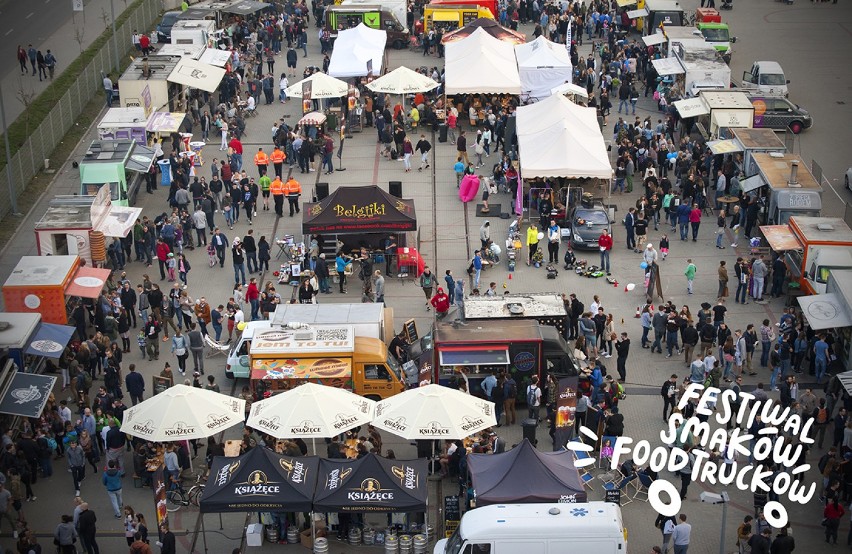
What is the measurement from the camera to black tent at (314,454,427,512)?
25.8m

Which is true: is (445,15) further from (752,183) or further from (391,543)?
(391,543)

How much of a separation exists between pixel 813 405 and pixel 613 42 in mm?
32902

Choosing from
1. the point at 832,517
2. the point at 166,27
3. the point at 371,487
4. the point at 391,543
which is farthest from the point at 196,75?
the point at 832,517

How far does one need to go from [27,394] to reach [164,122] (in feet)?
63.3

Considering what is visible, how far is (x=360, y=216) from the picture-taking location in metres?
38.5

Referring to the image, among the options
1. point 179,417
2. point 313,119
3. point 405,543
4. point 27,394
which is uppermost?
point 179,417

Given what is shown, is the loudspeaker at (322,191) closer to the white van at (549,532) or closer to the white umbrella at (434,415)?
the white umbrella at (434,415)

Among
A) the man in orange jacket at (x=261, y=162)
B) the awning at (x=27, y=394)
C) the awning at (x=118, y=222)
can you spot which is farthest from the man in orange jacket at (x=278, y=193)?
the awning at (x=27, y=394)

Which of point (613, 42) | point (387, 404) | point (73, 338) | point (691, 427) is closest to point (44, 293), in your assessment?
point (73, 338)

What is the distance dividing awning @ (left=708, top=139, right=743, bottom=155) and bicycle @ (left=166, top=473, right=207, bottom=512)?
893 inches

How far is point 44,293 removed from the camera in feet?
111

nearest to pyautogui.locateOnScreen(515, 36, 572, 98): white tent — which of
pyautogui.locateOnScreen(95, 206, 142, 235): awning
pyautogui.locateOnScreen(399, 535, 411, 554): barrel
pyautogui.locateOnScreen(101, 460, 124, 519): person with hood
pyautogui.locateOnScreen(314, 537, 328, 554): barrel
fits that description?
pyautogui.locateOnScreen(95, 206, 142, 235): awning

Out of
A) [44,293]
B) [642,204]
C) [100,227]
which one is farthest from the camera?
[642,204]

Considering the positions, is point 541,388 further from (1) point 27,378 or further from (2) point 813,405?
(1) point 27,378
